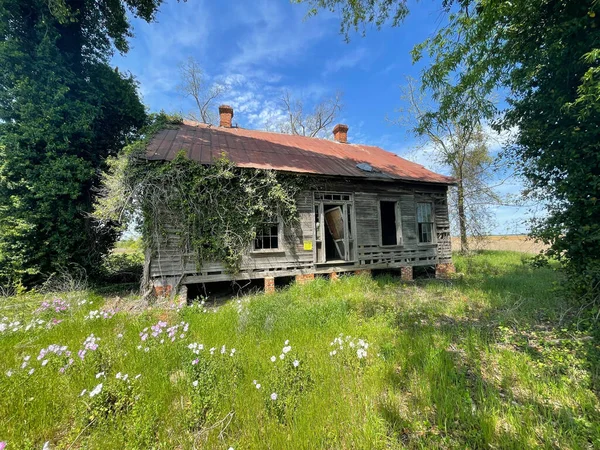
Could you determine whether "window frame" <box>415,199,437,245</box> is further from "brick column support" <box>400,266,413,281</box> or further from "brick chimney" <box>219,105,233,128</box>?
"brick chimney" <box>219,105,233,128</box>

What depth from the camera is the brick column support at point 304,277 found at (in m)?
8.34

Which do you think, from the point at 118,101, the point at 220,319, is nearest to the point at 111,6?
the point at 118,101

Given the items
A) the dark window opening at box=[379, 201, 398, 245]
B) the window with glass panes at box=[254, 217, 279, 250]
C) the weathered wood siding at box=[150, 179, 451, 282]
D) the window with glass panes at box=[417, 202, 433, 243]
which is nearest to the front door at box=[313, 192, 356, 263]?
A: the weathered wood siding at box=[150, 179, 451, 282]

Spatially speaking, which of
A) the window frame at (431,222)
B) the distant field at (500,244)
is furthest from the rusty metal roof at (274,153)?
the distant field at (500,244)

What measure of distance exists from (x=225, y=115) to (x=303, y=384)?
40.9 ft

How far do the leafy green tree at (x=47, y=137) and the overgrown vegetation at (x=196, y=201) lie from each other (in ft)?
5.21

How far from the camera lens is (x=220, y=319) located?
4.88m

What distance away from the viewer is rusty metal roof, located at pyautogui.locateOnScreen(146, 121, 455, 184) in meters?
7.87

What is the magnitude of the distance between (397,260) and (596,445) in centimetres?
832

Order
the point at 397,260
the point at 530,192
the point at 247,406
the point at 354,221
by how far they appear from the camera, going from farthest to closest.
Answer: the point at 397,260, the point at 354,221, the point at 530,192, the point at 247,406

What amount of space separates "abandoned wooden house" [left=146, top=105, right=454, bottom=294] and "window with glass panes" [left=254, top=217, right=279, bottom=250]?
33 mm

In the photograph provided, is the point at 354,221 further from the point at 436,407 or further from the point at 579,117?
the point at 436,407

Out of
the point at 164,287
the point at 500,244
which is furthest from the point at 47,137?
the point at 500,244

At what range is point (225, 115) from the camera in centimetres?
1225
